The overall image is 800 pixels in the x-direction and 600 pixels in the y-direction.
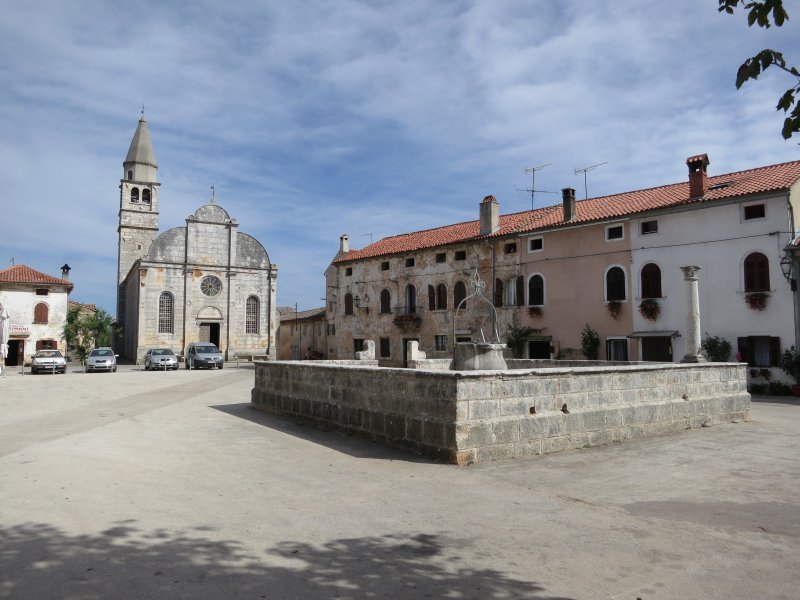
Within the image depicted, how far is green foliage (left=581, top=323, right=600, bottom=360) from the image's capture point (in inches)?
1005

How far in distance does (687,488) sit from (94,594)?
20.4ft

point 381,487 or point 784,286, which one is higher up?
point 784,286

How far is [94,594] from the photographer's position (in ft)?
12.5

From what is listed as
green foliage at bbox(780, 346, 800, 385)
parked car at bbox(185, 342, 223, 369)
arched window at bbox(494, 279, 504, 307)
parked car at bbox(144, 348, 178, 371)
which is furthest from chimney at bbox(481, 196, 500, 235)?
parked car at bbox(144, 348, 178, 371)

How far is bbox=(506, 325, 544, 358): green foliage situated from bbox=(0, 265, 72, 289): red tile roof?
32411 mm

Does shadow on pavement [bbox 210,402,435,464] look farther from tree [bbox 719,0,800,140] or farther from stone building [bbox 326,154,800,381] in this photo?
stone building [bbox 326,154,800,381]

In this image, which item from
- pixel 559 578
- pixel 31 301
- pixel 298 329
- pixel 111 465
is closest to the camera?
pixel 559 578

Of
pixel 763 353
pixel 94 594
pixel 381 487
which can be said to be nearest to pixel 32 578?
pixel 94 594

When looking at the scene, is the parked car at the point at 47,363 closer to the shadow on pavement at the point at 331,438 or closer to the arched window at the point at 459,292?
the arched window at the point at 459,292

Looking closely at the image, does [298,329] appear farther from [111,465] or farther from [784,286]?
[111,465]

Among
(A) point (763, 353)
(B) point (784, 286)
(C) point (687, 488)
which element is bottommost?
(C) point (687, 488)

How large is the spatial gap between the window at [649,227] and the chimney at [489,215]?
8.66 m

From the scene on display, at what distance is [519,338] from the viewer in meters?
28.5

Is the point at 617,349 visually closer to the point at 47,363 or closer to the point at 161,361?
the point at 161,361
